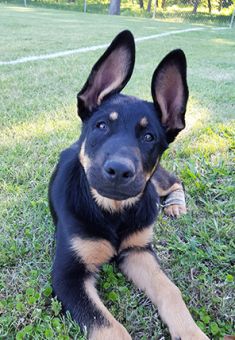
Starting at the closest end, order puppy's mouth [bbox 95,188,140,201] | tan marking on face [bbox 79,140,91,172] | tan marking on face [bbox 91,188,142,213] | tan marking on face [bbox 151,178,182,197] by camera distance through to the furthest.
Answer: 1. puppy's mouth [bbox 95,188,140,201]
2. tan marking on face [bbox 79,140,91,172]
3. tan marking on face [bbox 91,188,142,213]
4. tan marking on face [bbox 151,178,182,197]

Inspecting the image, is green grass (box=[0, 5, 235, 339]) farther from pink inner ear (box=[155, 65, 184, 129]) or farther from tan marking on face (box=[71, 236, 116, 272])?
pink inner ear (box=[155, 65, 184, 129])

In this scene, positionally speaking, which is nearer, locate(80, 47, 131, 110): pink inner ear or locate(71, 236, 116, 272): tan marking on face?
locate(71, 236, 116, 272): tan marking on face

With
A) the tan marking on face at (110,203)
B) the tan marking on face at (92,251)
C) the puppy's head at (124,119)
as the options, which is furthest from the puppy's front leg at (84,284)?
the puppy's head at (124,119)

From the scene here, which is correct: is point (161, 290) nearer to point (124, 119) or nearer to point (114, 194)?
point (114, 194)

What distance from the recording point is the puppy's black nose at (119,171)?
209cm

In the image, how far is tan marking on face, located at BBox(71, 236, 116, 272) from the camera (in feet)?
7.61

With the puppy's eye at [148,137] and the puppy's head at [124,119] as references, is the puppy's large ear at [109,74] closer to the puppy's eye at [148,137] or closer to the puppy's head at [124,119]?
the puppy's head at [124,119]

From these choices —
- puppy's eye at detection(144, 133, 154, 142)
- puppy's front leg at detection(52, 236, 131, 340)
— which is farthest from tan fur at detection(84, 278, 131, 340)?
puppy's eye at detection(144, 133, 154, 142)

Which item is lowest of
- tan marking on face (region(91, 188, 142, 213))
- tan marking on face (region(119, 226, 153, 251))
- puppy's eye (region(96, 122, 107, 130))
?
tan marking on face (region(119, 226, 153, 251))

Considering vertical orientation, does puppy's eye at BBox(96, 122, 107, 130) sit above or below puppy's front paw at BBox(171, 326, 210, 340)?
above

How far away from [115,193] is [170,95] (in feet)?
2.77

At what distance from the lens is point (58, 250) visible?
2.38 m

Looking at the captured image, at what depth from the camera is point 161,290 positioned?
2.28 meters

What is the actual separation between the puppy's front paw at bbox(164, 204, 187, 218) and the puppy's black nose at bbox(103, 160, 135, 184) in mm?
1194
